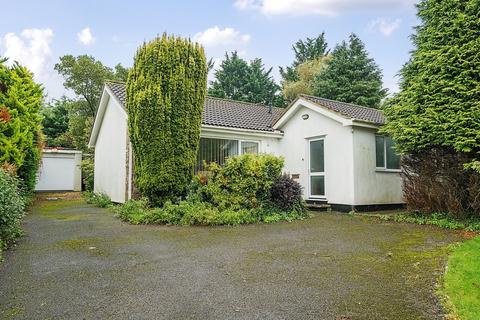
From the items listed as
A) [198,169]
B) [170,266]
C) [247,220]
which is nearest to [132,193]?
[198,169]

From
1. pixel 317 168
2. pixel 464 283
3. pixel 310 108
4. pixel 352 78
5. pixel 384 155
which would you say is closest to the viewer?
pixel 464 283

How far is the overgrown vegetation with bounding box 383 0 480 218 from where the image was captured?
25.7 ft

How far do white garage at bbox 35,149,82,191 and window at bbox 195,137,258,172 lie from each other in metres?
14.6

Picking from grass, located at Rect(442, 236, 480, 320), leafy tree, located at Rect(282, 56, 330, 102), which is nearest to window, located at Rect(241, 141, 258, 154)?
grass, located at Rect(442, 236, 480, 320)

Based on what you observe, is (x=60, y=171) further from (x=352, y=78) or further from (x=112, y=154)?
(x=352, y=78)

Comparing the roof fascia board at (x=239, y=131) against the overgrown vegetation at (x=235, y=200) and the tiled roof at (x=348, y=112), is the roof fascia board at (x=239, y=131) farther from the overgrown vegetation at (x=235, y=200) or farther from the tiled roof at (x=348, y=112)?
the overgrown vegetation at (x=235, y=200)

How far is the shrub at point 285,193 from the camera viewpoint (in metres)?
9.45

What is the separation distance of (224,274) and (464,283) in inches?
111

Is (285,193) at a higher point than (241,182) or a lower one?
lower

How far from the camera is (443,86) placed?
8320 mm

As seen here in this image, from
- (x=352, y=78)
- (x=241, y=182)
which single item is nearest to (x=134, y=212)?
(x=241, y=182)

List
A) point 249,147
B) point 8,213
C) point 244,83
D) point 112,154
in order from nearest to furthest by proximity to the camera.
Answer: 1. point 8,213
2. point 249,147
3. point 112,154
4. point 244,83

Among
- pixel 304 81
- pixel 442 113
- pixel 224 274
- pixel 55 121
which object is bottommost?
pixel 224 274

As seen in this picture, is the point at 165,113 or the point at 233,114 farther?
the point at 233,114
